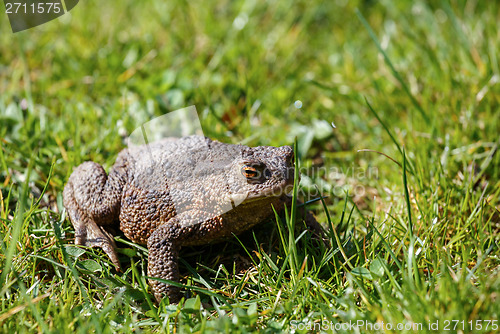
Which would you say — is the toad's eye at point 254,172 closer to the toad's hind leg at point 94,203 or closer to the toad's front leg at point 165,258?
the toad's front leg at point 165,258

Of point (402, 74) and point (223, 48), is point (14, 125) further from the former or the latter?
point (402, 74)

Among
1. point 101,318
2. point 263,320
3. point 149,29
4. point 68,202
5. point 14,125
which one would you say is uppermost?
point 149,29

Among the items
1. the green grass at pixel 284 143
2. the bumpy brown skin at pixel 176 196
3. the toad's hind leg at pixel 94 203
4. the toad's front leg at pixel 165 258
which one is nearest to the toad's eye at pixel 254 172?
the bumpy brown skin at pixel 176 196

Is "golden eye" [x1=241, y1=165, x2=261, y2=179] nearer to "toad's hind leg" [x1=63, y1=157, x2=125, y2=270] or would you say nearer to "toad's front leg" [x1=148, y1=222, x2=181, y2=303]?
"toad's front leg" [x1=148, y1=222, x2=181, y2=303]

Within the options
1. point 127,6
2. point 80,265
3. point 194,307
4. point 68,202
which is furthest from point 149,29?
point 194,307

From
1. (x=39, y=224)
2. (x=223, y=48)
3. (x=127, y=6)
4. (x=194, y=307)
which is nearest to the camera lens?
(x=194, y=307)

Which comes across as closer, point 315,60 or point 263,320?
point 263,320

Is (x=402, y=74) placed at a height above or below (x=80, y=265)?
above
